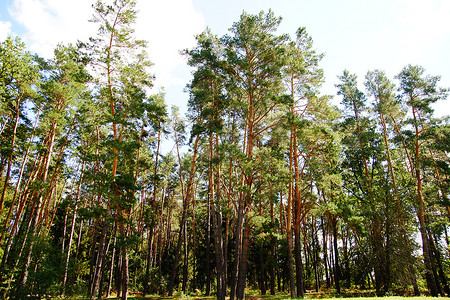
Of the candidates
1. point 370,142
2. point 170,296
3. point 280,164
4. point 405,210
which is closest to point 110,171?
point 280,164

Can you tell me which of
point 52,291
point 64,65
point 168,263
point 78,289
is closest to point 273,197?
point 52,291

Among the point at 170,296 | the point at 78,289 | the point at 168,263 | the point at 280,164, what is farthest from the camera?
the point at 168,263

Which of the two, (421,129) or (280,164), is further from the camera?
(421,129)

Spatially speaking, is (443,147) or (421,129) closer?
(443,147)

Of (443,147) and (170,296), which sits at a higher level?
(443,147)

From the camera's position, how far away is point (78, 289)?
14.9 m

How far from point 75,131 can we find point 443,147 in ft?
76.5

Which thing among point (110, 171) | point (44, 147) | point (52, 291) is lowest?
point (52, 291)

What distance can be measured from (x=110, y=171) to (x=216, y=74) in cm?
796

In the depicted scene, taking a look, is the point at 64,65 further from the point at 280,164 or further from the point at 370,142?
the point at 370,142

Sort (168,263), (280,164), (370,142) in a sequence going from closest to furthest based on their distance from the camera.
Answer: (280,164) < (370,142) < (168,263)

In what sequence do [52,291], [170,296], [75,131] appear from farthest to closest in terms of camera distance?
[170,296] → [75,131] → [52,291]

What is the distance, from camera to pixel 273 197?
13.9 meters

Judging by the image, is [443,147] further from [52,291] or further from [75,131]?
[75,131]
